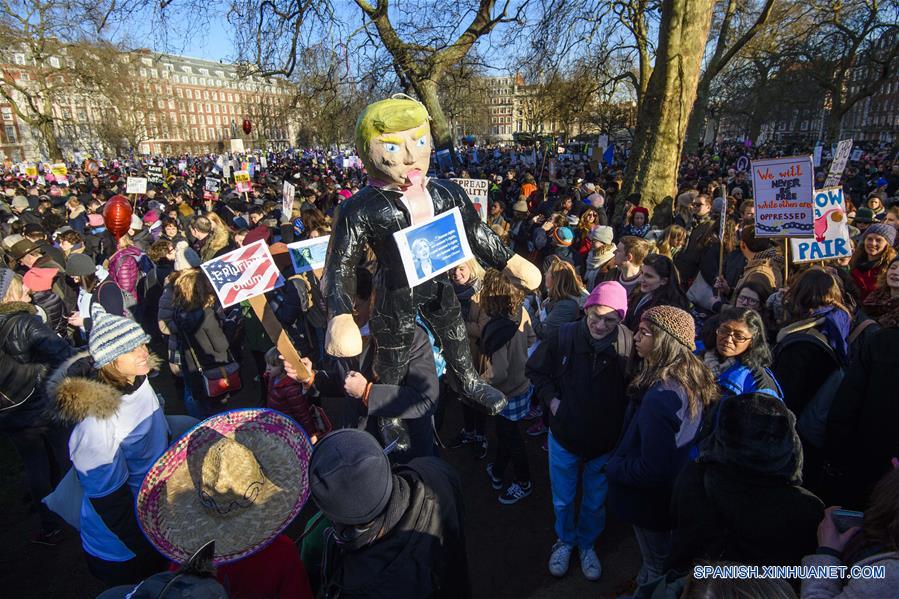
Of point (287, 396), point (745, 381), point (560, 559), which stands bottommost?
point (560, 559)

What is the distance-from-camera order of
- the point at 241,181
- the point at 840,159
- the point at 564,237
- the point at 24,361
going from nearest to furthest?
1. the point at 24,361
2. the point at 564,237
3. the point at 840,159
4. the point at 241,181

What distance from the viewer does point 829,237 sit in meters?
4.53

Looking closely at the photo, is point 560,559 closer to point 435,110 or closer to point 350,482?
point 350,482

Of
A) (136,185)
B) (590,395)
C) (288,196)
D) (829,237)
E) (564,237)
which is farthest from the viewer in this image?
(136,185)

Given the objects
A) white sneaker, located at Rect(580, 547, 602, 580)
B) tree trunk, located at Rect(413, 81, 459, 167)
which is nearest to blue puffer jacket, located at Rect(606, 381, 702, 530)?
white sneaker, located at Rect(580, 547, 602, 580)

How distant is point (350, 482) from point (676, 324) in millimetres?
1748

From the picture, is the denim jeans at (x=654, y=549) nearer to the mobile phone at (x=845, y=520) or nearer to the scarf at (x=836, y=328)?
the mobile phone at (x=845, y=520)

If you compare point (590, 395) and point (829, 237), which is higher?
point (829, 237)

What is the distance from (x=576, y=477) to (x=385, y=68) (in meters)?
10.6

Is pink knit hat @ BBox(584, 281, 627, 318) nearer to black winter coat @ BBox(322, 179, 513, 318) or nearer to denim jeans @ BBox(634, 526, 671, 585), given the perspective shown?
black winter coat @ BBox(322, 179, 513, 318)

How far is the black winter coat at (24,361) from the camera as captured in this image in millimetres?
3279

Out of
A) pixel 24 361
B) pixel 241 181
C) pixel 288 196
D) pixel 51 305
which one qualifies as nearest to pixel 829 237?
pixel 288 196

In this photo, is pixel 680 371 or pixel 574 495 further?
pixel 574 495

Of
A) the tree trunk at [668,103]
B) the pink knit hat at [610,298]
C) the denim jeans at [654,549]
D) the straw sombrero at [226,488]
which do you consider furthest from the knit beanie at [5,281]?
the tree trunk at [668,103]
